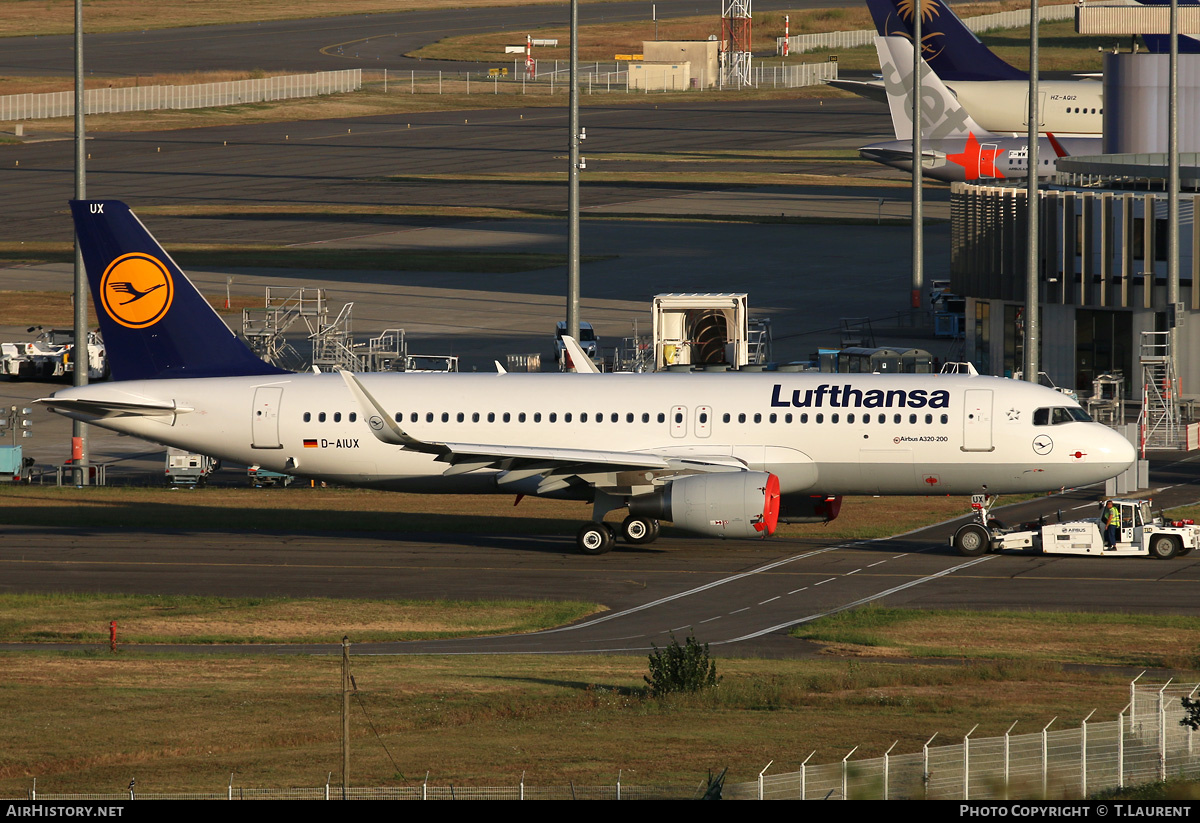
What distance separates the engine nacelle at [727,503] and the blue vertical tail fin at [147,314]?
539 inches

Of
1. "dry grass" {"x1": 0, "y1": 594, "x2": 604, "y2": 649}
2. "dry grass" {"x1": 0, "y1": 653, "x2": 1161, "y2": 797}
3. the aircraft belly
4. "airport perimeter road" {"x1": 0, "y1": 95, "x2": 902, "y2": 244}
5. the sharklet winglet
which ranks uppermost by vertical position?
"airport perimeter road" {"x1": 0, "y1": 95, "x2": 902, "y2": 244}

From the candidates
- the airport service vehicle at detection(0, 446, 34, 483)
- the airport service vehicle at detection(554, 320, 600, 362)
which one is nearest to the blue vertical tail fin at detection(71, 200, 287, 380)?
the airport service vehicle at detection(0, 446, 34, 483)

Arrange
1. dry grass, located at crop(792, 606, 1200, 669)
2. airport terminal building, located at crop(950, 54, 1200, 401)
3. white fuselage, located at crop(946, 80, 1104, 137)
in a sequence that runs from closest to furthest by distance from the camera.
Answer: dry grass, located at crop(792, 606, 1200, 669) → airport terminal building, located at crop(950, 54, 1200, 401) → white fuselage, located at crop(946, 80, 1104, 137)

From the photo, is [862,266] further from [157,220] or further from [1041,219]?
[157,220]

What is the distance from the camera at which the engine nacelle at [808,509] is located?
47406mm

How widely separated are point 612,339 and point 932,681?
2115 inches

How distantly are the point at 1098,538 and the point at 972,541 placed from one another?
3.40m

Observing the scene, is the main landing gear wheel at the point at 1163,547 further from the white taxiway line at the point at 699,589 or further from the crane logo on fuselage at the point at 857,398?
the white taxiway line at the point at 699,589

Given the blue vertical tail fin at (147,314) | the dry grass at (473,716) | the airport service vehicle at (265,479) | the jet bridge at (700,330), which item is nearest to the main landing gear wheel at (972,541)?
the dry grass at (473,716)

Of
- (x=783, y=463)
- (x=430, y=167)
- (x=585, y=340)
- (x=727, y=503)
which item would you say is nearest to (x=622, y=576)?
(x=727, y=503)

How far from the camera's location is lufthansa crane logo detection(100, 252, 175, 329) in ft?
160

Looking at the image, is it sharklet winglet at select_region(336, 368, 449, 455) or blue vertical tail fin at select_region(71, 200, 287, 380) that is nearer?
sharklet winglet at select_region(336, 368, 449, 455)

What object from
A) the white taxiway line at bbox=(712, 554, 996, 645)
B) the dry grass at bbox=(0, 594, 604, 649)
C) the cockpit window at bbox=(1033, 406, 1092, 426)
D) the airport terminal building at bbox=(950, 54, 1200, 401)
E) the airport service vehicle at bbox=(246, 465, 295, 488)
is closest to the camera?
the white taxiway line at bbox=(712, 554, 996, 645)

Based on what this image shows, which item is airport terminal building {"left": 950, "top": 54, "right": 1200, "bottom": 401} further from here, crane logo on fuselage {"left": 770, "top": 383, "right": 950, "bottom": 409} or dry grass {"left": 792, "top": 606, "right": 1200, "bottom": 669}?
dry grass {"left": 792, "top": 606, "right": 1200, "bottom": 669}
